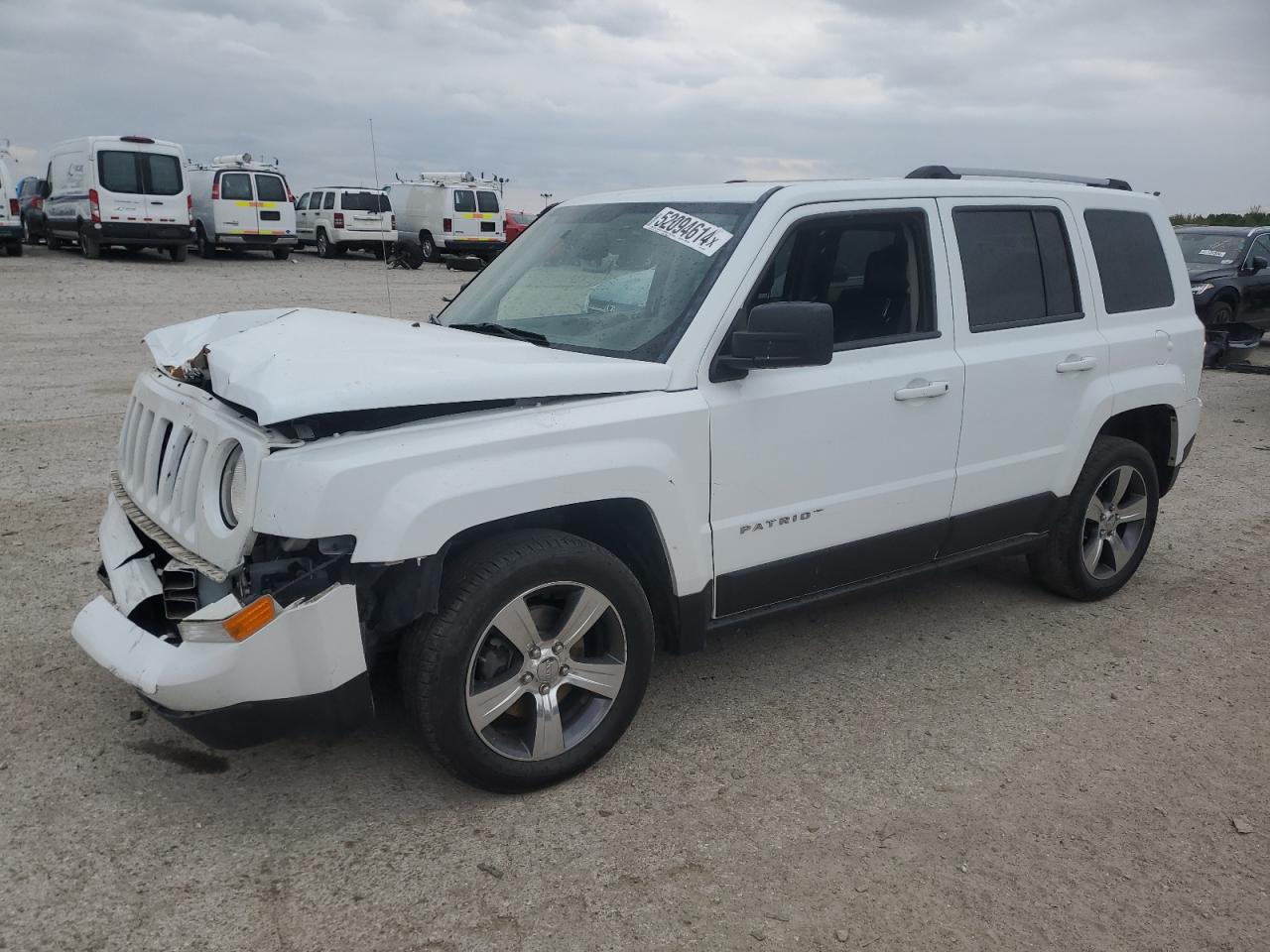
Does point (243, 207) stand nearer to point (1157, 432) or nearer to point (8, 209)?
point (8, 209)

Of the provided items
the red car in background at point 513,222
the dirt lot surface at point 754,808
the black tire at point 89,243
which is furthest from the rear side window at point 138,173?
the dirt lot surface at point 754,808

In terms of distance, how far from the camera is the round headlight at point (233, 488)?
2885 millimetres

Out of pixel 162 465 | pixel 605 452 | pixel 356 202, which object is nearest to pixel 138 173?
pixel 356 202

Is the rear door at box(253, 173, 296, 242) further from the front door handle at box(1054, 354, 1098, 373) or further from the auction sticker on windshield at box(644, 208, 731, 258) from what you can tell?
the front door handle at box(1054, 354, 1098, 373)

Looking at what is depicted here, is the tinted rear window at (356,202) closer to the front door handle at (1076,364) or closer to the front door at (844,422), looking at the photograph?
the front door handle at (1076,364)

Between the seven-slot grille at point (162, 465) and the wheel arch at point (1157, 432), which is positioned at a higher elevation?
the seven-slot grille at point (162, 465)

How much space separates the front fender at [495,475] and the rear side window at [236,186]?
23592 millimetres

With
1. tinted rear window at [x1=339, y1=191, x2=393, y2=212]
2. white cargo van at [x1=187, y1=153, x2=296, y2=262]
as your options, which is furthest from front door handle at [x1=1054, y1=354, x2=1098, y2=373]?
tinted rear window at [x1=339, y1=191, x2=393, y2=212]

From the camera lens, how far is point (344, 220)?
27.8 m

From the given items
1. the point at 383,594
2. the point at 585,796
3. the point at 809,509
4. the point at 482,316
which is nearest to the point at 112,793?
the point at 383,594

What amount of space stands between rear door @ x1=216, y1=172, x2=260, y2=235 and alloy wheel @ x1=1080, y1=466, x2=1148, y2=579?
2313 cm

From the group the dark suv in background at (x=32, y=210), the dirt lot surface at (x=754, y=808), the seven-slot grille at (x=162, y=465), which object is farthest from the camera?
the dark suv in background at (x=32, y=210)

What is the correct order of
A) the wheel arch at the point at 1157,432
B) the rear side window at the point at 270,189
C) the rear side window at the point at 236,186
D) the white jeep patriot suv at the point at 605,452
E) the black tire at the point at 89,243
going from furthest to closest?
the rear side window at the point at 270,189, the rear side window at the point at 236,186, the black tire at the point at 89,243, the wheel arch at the point at 1157,432, the white jeep patriot suv at the point at 605,452

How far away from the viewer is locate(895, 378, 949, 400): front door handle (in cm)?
393
